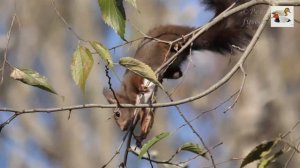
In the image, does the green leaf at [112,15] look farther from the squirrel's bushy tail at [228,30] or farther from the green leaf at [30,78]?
the squirrel's bushy tail at [228,30]

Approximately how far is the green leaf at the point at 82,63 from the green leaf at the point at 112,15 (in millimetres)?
108

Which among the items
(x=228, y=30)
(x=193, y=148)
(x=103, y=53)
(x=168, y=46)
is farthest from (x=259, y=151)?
(x=228, y=30)

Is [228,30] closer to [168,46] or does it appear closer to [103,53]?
[168,46]

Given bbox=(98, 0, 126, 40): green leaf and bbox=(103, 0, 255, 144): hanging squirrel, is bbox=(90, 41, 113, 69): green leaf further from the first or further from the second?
bbox=(103, 0, 255, 144): hanging squirrel

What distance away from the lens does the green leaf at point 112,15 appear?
147 cm

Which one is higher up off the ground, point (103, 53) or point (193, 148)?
point (103, 53)

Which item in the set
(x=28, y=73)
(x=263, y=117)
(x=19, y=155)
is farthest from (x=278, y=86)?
(x=28, y=73)

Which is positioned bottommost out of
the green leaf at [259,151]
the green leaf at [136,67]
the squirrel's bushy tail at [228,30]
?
the green leaf at [259,151]

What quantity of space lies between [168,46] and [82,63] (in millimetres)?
850

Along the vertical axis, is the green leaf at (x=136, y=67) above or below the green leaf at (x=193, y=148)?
above

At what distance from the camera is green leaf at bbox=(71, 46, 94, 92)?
1.38 metres
